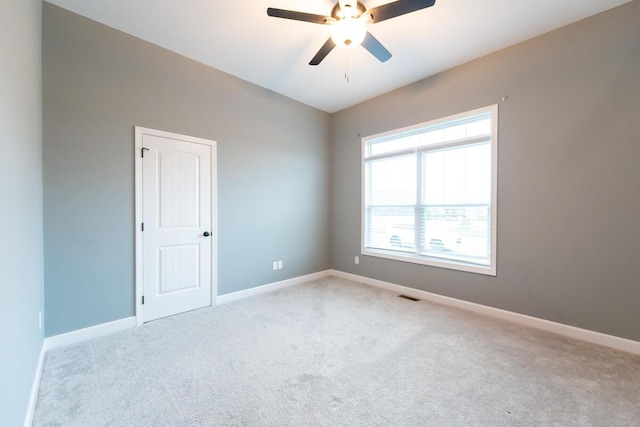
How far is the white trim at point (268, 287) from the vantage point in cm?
354

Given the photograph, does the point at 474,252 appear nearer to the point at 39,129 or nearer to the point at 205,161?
the point at 205,161

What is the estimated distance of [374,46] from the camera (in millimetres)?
2404

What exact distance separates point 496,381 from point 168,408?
2.26 metres

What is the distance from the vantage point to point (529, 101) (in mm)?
2820

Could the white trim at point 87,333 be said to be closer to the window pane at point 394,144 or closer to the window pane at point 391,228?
the window pane at point 391,228

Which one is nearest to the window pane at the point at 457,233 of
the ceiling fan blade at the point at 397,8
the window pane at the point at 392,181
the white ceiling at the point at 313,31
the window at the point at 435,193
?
the window at the point at 435,193

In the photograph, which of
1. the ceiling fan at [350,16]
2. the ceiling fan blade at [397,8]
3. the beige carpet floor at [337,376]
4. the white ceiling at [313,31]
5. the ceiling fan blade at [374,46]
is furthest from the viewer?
the white ceiling at [313,31]

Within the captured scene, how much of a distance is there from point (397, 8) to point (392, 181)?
2.46 metres

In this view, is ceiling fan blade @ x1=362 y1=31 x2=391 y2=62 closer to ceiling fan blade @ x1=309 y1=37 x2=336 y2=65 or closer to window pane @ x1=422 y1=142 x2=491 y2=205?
ceiling fan blade @ x1=309 y1=37 x2=336 y2=65

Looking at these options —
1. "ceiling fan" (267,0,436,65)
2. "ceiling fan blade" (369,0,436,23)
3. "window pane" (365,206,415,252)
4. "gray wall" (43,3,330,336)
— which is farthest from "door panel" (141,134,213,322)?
"window pane" (365,206,415,252)

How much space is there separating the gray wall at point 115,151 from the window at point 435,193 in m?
1.85

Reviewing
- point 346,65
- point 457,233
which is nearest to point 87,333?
point 346,65

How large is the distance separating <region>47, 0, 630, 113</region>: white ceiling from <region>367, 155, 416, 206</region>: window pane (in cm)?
119

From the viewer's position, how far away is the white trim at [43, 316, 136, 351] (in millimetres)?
2361
